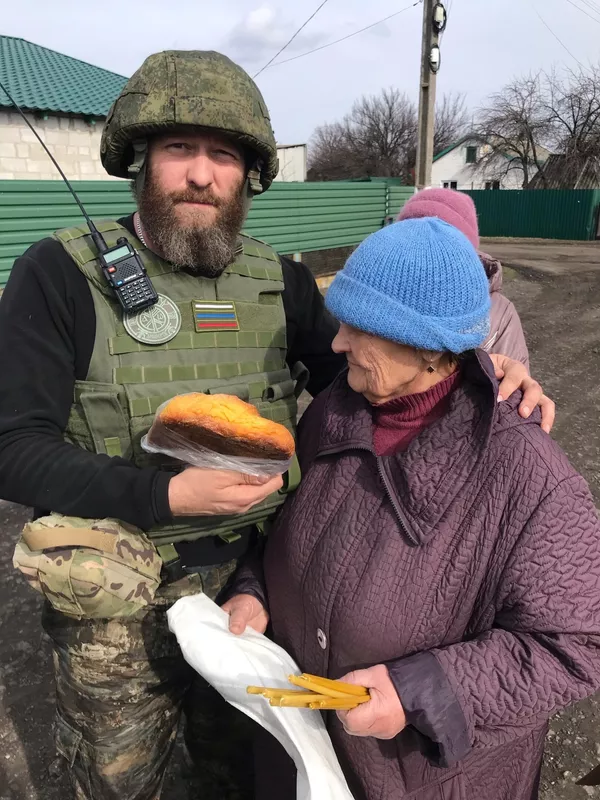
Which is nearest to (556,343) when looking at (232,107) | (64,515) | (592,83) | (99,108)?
(232,107)

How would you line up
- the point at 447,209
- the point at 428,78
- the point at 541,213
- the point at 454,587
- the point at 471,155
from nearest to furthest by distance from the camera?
the point at 454,587
the point at 447,209
the point at 428,78
the point at 541,213
the point at 471,155

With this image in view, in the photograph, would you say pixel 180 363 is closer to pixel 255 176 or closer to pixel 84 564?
pixel 84 564

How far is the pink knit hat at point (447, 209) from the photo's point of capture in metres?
2.79

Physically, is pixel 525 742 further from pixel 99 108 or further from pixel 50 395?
pixel 99 108

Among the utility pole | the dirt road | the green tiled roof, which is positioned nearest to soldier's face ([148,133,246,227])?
the dirt road

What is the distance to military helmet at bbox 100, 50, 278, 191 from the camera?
1793mm

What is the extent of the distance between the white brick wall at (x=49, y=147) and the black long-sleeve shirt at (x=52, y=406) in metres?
10.6

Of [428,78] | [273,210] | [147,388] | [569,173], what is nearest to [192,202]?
[147,388]

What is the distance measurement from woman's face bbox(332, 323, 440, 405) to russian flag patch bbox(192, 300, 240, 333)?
17.8 inches

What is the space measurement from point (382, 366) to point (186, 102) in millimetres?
1045

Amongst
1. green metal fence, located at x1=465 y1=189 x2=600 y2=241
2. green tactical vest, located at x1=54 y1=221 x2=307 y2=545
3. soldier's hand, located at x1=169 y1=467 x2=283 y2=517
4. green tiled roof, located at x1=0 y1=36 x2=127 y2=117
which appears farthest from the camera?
green metal fence, located at x1=465 y1=189 x2=600 y2=241

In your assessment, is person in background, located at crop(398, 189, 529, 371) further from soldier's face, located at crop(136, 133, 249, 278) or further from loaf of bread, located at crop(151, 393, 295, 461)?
loaf of bread, located at crop(151, 393, 295, 461)

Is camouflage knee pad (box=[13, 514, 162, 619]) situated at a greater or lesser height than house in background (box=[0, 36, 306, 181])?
lesser

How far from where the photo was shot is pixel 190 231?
5.85 ft
